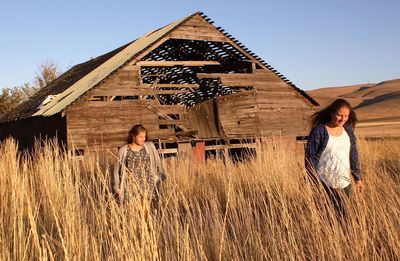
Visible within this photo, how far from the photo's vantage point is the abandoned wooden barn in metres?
14.6

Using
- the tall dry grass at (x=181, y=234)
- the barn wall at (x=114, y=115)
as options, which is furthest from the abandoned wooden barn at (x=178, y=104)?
the tall dry grass at (x=181, y=234)

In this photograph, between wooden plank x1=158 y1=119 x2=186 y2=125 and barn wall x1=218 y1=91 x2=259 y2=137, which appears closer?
wooden plank x1=158 y1=119 x2=186 y2=125

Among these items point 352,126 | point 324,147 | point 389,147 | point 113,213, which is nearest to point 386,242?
point 324,147

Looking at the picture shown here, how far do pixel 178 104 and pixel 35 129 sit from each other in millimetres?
5835

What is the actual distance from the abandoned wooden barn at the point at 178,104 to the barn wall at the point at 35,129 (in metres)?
0.04

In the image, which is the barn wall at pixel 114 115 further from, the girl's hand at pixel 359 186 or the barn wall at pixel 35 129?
the girl's hand at pixel 359 186

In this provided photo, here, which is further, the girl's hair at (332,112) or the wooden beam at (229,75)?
the wooden beam at (229,75)

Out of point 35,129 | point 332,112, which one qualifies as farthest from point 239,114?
point 332,112

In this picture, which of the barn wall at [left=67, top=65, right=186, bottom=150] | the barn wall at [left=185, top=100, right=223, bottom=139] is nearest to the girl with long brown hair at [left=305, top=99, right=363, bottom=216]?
the barn wall at [left=67, top=65, right=186, bottom=150]

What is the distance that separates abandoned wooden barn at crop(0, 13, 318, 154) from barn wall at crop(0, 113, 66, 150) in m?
0.04

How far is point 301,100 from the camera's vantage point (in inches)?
737

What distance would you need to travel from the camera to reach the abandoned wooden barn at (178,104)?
14625 mm

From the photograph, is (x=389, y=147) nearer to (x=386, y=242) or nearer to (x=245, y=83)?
(x=245, y=83)

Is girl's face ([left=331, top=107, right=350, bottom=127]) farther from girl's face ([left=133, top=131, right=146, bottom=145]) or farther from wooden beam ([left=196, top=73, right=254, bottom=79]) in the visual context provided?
wooden beam ([left=196, top=73, right=254, bottom=79])
